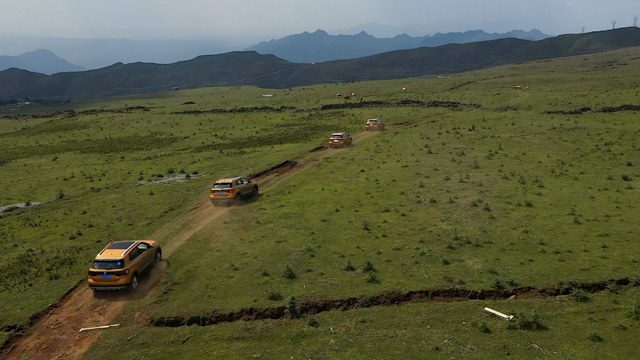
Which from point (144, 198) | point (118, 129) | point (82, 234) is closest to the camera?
point (82, 234)

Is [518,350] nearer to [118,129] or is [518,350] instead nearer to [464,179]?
[464,179]

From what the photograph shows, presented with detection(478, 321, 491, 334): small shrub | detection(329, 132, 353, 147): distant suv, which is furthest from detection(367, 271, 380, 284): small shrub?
detection(329, 132, 353, 147): distant suv

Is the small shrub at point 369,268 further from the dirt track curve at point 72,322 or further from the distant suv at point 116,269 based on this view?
the distant suv at point 116,269

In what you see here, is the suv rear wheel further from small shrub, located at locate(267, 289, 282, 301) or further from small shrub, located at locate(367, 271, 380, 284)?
small shrub, located at locate(367, 271, 380, 284)

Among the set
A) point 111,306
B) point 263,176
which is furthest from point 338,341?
point 263,176

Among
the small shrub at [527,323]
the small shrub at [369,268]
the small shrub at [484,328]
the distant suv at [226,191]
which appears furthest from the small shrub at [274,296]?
the distant suv at [226,191]

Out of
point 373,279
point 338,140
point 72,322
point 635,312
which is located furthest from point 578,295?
point 338,140

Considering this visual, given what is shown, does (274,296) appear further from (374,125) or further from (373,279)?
(374,125)

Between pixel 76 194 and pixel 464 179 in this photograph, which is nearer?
pixel 464 179
